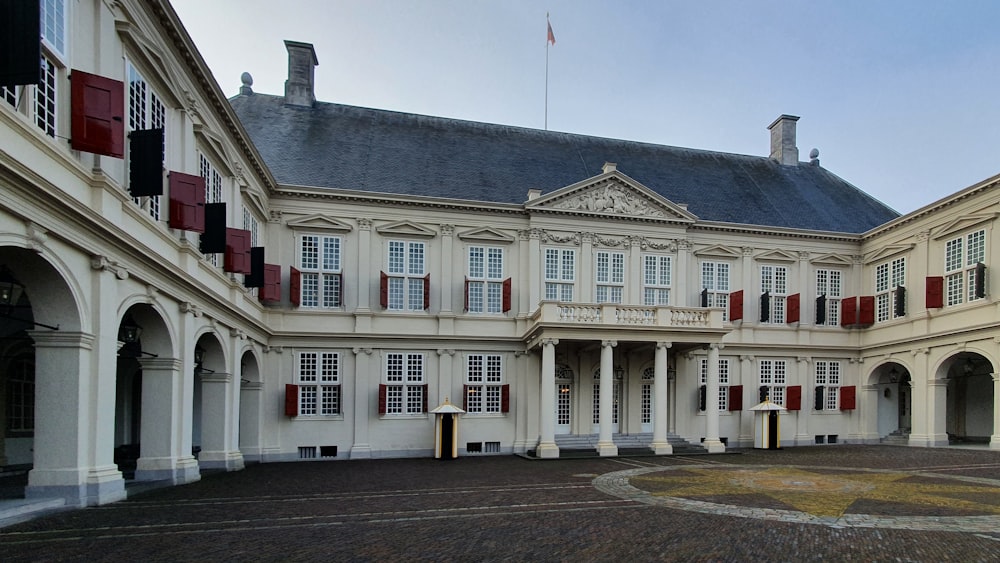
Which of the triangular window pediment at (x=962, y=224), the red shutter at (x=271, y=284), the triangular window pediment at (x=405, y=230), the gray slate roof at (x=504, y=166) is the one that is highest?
the gray slate roof at (x=504, y=166)

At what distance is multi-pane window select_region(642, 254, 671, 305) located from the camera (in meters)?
26.1

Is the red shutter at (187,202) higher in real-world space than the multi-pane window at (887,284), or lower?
higher

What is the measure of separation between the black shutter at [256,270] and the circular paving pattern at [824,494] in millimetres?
11912

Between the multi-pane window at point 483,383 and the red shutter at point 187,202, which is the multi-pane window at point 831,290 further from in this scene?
the red shutter at point 187,202

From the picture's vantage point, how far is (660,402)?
23.0m

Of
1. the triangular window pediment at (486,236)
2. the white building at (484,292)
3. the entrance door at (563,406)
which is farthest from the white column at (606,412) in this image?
the triangular window pediment at (486,236)

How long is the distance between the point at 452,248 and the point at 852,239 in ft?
58.4

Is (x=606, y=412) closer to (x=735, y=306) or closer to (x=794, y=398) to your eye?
(x=735, y=306)

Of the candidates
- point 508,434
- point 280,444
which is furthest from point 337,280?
point 508,434

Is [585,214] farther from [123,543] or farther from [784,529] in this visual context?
[123,543]

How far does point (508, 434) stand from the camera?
81.0ft

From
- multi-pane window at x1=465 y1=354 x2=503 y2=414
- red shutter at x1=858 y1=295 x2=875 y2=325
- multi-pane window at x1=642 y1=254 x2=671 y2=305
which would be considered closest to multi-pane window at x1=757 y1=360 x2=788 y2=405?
red shutter at x1=858 y1=295 x2=875 y2=325

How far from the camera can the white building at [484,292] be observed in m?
14.8

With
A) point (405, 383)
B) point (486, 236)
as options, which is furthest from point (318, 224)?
point (405, 383)
